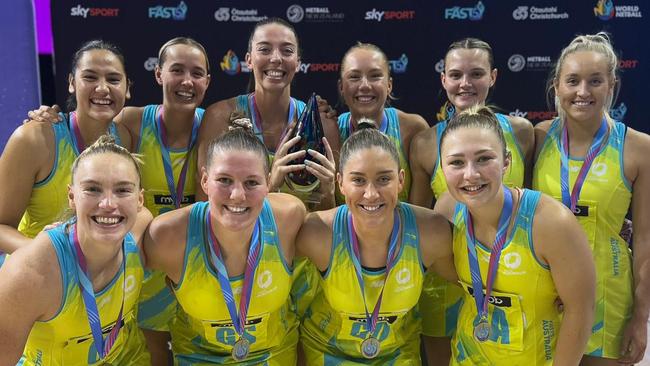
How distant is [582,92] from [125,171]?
2087 millimetres

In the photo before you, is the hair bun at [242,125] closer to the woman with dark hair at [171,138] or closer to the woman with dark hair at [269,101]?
the woman with dark hair at [269,101]

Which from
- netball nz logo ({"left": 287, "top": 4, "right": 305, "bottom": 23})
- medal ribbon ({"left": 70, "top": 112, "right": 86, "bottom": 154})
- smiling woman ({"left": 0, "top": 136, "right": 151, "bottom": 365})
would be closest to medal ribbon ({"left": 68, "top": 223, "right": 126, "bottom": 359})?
smiling woman ({"left": 0, "top": 136, "right": 151, "bottom": 365})

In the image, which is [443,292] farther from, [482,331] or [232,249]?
[232,249]

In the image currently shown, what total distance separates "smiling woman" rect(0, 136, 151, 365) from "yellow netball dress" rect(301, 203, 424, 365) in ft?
2.78

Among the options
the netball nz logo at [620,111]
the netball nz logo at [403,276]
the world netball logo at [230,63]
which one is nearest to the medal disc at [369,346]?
the netball nz logo at [403,276]

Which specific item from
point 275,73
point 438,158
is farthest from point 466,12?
point 275,73

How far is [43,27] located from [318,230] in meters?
3.29

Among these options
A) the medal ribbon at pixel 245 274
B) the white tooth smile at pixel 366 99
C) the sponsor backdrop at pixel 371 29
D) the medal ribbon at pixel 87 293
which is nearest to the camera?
the medal ribbon at pixel 87 293

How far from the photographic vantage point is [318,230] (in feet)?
9.34

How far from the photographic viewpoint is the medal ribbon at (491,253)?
2.64 metres

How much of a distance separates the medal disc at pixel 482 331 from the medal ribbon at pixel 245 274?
98 cm

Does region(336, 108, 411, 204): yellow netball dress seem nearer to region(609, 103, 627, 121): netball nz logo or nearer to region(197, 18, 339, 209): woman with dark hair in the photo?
region(197, 18, 339, 209): woman with dark hair

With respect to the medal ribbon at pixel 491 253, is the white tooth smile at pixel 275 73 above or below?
above

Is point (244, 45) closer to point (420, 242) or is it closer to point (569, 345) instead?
point (420, 242)
